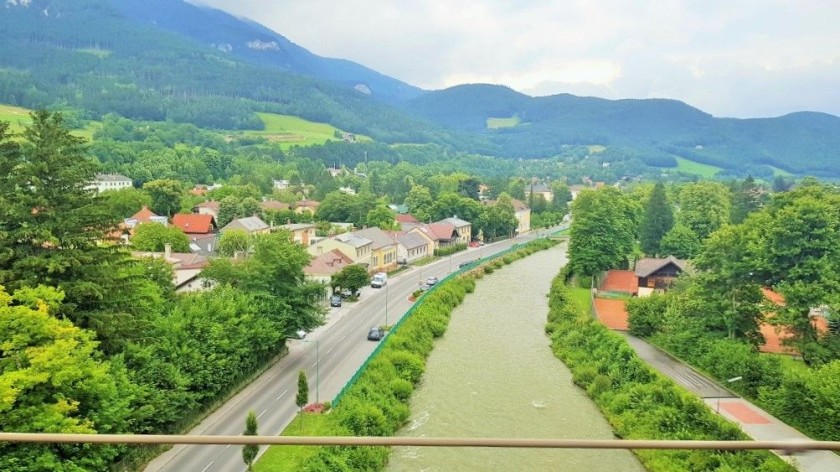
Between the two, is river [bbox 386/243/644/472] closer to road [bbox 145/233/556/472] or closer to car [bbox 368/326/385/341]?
car [bbox 368/326/385/341]

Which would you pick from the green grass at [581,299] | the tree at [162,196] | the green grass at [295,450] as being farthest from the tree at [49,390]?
the tree at [162,196]

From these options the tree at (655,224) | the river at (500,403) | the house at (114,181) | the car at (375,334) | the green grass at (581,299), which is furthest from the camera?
the house at (114,181)

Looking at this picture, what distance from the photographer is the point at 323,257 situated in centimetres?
2973

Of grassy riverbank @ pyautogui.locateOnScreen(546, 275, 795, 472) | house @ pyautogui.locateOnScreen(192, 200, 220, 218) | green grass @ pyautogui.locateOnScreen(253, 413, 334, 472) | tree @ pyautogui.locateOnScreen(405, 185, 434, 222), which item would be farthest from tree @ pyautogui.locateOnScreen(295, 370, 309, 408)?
tree @ pyautogui.locateOnScreen(405, 185, 434, 222)

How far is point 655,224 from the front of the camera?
116ft

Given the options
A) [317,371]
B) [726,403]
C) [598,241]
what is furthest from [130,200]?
[726,403]

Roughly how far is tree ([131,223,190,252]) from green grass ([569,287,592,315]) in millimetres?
18044

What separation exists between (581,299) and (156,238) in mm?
19409

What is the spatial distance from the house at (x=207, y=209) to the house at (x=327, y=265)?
15.4 metres

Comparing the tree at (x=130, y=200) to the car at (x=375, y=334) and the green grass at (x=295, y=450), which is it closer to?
the car at (x=375, y=334)

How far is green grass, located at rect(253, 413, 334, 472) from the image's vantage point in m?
11.2

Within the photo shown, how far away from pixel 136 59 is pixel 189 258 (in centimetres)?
14706

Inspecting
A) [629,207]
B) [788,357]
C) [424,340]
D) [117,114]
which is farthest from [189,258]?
[117,114]

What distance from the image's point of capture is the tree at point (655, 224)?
35469mm
